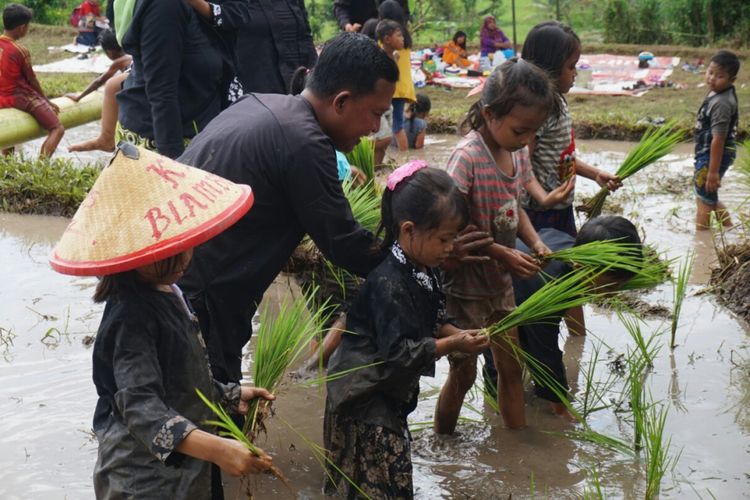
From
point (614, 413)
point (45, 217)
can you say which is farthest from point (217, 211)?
point (45, 217)

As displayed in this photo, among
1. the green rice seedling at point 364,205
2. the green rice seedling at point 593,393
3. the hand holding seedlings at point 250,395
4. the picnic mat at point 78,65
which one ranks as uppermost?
the green rice seedling at point 364,205

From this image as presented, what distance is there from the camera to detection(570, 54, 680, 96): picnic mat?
491 inches

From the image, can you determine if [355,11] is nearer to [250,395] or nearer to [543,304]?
[543,304]

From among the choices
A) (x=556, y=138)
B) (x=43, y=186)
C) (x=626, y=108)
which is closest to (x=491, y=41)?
(x=626, y=108)

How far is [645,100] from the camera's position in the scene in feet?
38.0

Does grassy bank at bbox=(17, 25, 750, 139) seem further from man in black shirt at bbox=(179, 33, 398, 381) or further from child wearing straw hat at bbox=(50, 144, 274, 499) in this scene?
child wearing straw hat at bbox=(50, 144, 274, 499)

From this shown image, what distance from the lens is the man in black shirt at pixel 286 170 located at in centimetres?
304

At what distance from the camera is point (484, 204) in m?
3.47

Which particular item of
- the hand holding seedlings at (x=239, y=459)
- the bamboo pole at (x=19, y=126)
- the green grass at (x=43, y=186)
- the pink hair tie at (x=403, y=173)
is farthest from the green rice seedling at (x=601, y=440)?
the bamboo pole at (x=19, y=126)

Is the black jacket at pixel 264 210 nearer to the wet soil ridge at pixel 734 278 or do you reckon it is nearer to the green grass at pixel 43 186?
the wet soil ridge at pixel 734 278

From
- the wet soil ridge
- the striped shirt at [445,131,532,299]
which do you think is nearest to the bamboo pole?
the wet soil ridge

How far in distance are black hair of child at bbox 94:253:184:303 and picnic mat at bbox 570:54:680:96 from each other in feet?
34.3

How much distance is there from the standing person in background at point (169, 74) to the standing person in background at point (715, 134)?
3420mm

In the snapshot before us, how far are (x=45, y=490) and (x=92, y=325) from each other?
1560 mm
